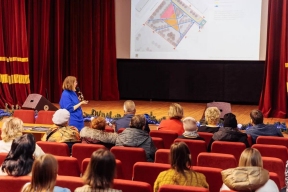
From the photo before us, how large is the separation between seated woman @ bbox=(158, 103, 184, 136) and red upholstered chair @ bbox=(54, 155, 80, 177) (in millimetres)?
2081

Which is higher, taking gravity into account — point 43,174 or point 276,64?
point 276,64

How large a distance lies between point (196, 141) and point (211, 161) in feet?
2.13

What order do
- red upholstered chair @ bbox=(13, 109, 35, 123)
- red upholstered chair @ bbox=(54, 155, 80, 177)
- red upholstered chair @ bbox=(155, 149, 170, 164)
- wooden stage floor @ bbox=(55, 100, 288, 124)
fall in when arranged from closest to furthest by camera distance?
1. red upholstered chair @ bbox=(54, 155, 80, 177)
2. red upholstered chair @ bbox=(155, 149, 170, 164)
3. red upholstered chair @ bbox=(13, 109, 35, 123)
4. wooden stage floor @ bbox=(55, 100, 288, 124)

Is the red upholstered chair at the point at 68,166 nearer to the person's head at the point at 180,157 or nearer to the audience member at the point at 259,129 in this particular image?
the person's head at the point at 180,157

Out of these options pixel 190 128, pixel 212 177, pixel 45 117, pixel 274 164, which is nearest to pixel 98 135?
pixel 190 128

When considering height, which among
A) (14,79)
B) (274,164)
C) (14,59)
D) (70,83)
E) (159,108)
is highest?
(14,59)

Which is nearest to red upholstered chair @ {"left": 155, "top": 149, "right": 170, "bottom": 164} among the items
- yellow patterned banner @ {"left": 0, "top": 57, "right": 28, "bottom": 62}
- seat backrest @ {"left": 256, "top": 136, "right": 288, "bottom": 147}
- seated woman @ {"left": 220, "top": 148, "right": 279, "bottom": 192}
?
seated woman @ {"left": 220, "top": 148, "right": 279, "bottom": 192}

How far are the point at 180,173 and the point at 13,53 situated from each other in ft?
28.4

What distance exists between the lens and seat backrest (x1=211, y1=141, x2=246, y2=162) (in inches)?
168

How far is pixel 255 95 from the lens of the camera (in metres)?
11.8

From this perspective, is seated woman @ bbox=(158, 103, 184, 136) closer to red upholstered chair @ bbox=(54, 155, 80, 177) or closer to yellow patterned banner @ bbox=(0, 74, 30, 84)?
red upholstered chair @ bbox=(54, 155, 80, 177)

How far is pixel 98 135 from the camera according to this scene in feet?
14.6

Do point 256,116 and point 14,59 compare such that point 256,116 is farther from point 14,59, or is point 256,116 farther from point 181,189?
point 14,59

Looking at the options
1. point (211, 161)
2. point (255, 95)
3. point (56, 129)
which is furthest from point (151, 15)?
point (211, 161)
